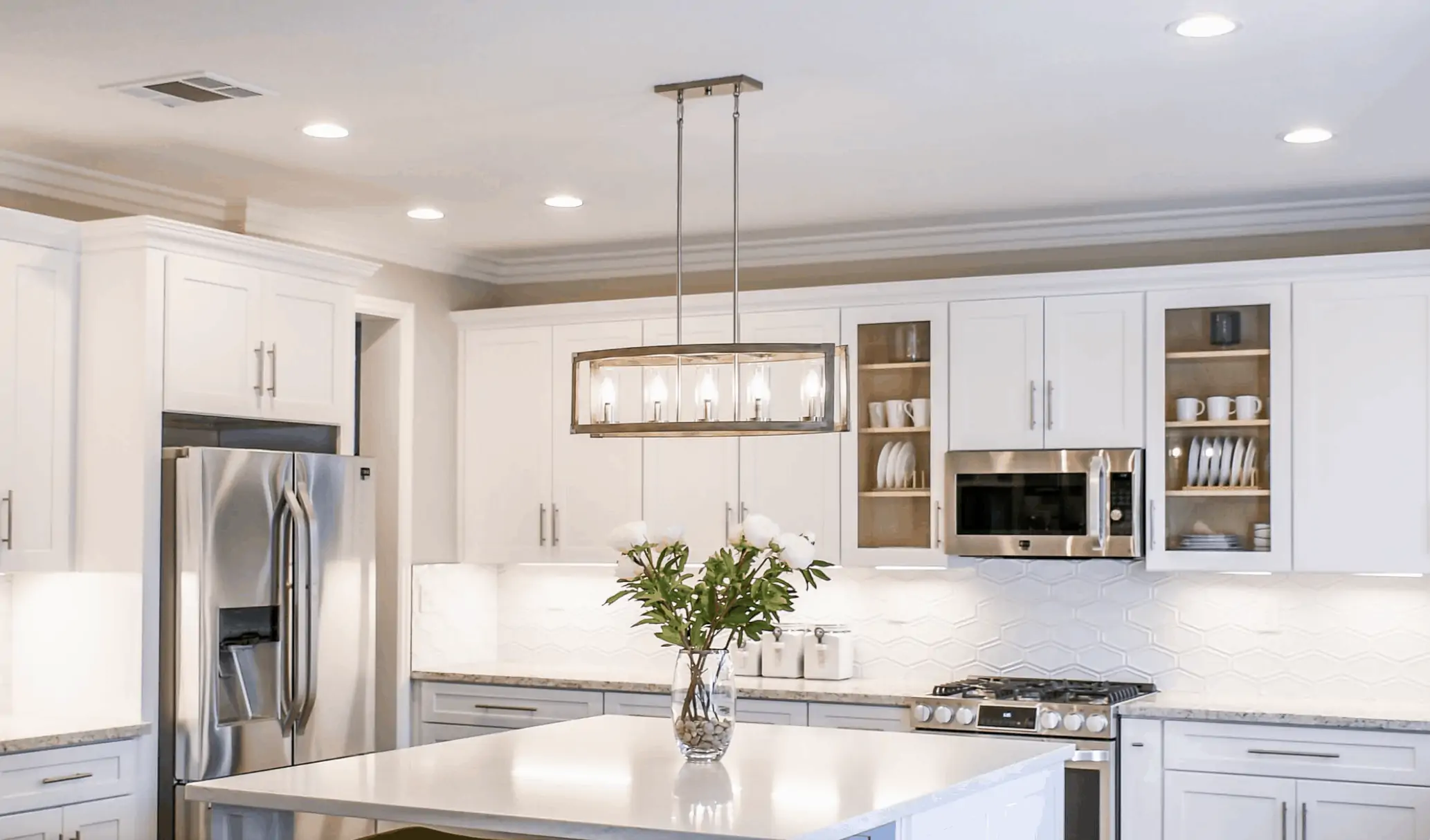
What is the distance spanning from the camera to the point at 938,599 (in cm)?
600

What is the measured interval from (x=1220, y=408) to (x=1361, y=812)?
1356 millimetres

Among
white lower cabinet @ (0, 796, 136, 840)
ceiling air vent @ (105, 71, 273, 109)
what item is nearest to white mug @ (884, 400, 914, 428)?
ceiling air vent @ (105, 71, 273, 109)

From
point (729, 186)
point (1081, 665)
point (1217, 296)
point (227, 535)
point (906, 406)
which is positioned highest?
point (729, 186)

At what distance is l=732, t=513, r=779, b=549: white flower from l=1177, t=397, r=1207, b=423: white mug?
7.32 feet

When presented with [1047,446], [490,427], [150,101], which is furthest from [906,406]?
[150,101]

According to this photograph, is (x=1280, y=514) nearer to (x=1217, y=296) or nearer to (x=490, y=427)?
(x=1217, y=296)

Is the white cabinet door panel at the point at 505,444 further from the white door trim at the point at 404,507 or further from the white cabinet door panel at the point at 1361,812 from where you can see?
the white cabinet door panel at the point at 1361,812

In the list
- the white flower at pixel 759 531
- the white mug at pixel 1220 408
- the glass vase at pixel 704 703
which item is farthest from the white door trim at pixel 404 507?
the white mug at pixel 1220 408

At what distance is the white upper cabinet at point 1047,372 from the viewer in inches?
212

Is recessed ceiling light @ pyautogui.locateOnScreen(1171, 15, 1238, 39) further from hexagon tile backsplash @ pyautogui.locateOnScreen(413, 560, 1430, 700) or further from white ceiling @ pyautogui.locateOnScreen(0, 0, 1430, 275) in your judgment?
hexagon tile backsplash @ pyautogui.locateOnScreen(413, 560, 1430, 700)

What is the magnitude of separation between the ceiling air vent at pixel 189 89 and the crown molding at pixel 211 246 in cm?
67

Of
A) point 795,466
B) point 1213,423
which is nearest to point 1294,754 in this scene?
point 1213,423

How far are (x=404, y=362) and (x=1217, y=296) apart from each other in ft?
10.2

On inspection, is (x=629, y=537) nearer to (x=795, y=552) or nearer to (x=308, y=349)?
(x=795, y=552)
